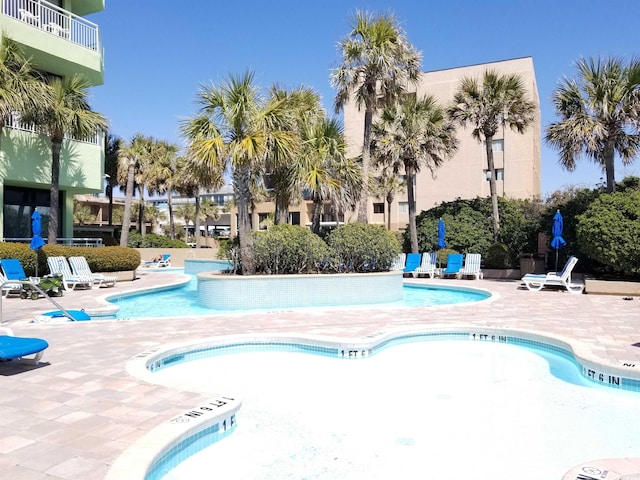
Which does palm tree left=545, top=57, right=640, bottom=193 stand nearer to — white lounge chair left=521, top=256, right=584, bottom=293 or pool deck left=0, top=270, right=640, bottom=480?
white lounge chair left=521, top=256, right=584, bottom=293

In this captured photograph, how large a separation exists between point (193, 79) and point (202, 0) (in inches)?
210

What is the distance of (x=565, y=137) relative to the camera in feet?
54.3

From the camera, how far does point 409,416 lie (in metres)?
5.56

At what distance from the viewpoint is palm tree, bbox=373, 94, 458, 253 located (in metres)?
21.9

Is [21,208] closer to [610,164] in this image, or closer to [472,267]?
[472,267]

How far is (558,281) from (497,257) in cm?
521

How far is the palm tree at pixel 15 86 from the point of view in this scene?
15352 millimetres

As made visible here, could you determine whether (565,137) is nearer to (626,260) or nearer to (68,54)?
(626,260)

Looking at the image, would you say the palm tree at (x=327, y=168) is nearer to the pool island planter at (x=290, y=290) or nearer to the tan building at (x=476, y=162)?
the pool island planter at (x=290, y=290)

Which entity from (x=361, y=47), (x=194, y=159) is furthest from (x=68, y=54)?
(x=361, y=47)

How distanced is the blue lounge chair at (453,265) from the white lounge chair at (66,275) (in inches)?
526

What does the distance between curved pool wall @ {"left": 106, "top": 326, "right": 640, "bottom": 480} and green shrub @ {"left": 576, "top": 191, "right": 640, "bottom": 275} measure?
805cm

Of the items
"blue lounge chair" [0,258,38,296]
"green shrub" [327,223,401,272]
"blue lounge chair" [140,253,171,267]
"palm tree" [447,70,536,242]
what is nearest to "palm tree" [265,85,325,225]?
"green shrub" [327,223,401,272]

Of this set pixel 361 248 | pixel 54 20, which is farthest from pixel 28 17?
pixel 361 248
